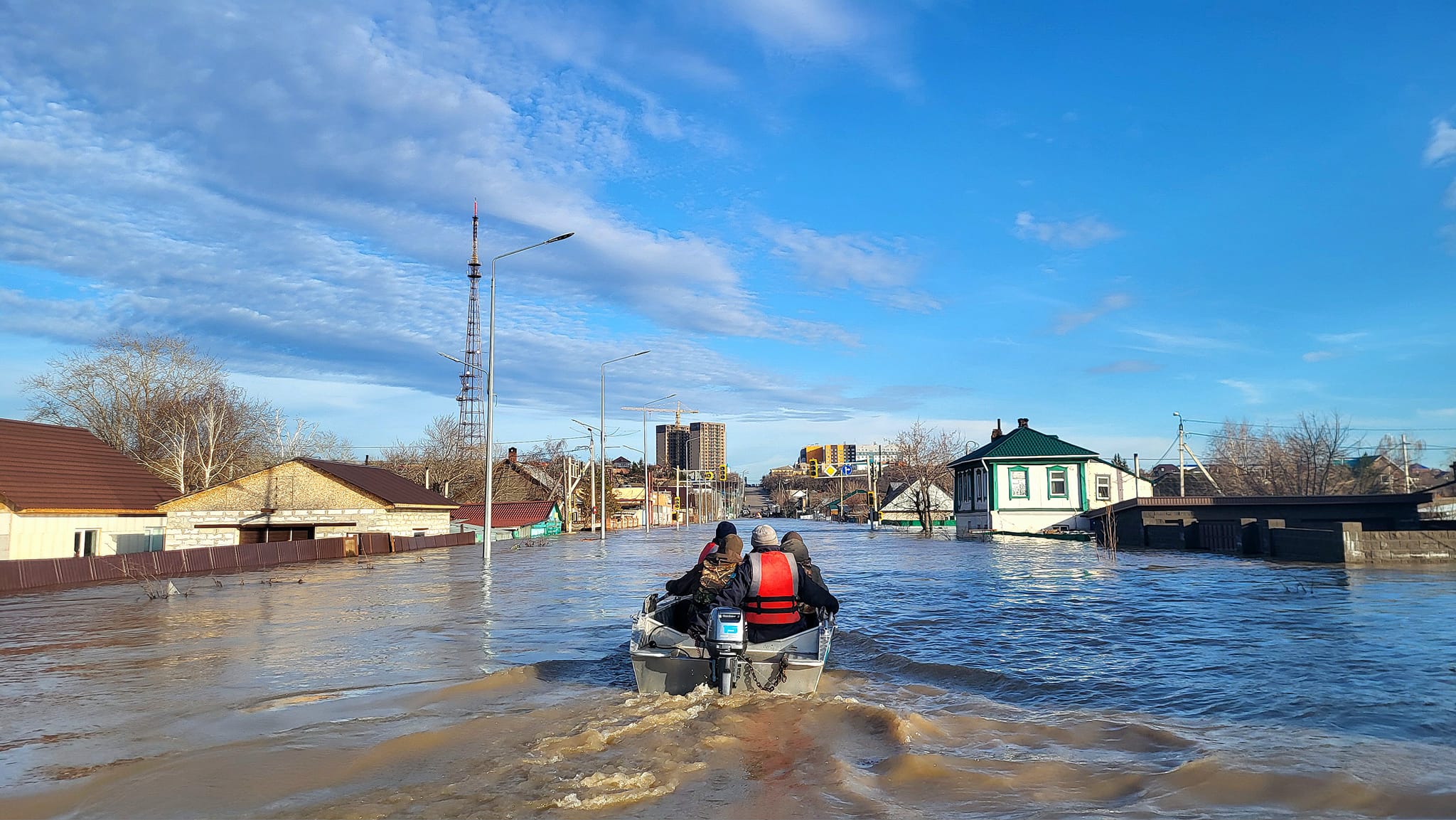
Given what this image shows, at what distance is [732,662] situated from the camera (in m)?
8.66

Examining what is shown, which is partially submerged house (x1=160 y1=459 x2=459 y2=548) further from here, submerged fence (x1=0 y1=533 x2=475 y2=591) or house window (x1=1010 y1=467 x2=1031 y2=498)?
house window (x1=1010 y1=467 x2=1031 y2=498)

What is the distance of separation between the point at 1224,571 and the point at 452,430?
74.9 m

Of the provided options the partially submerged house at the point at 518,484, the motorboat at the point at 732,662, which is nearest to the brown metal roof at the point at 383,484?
the partially submerged house at the point at 518,484

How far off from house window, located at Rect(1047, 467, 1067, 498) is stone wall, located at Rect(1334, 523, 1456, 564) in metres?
27.6

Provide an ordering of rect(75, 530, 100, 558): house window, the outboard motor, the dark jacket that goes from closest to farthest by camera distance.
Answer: the outboard motor < the dark jacket < rect(75, 530, 100, 558): house window

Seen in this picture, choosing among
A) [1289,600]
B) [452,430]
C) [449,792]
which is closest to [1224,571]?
[1289,600]

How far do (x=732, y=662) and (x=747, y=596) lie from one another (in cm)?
90

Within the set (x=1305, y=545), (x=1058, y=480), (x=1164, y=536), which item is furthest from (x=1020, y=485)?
(x=1305, y=545)

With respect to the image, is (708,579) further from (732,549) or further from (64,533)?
(64,533)

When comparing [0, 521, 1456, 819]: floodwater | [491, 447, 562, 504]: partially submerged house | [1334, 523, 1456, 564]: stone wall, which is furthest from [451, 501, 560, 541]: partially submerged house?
[1334, 523, 1456, 564]: stone wall

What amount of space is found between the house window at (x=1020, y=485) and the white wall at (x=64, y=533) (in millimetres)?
43465

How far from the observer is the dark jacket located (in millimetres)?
9250

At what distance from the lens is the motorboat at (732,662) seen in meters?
8.63

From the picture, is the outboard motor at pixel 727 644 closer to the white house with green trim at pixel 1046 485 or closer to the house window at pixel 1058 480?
the white house with green trim at pixel 1046 485
